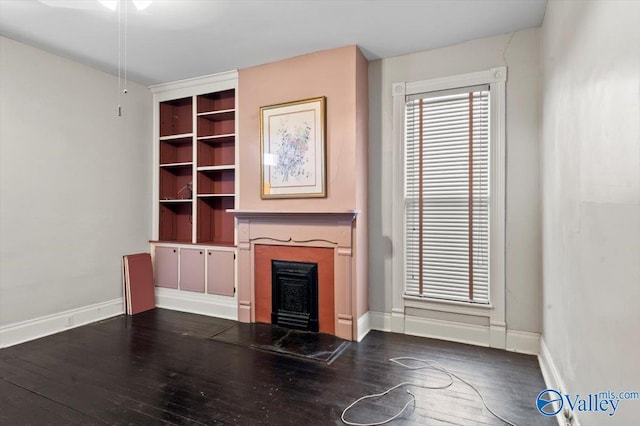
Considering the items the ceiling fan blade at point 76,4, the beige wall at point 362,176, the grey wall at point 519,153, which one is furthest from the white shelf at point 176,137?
the grey wall at point 519,153

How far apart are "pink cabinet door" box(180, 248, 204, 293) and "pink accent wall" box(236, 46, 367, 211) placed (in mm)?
899

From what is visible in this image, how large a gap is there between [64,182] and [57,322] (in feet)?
4.88

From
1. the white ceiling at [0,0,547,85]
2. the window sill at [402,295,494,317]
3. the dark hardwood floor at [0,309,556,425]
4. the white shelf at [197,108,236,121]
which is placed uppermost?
the white ceiling at [0,0,547,85]

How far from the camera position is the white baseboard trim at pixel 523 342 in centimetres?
298

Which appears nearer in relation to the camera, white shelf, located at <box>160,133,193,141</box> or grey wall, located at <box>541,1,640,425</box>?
grey wall, located at <box>541,1,640,425</box>

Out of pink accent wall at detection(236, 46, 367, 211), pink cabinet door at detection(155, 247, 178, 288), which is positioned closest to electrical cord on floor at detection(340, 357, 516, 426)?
pink accent wall at detection(236, 46, 367, 211)

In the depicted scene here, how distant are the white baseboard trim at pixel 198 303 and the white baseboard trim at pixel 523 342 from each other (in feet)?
9.33

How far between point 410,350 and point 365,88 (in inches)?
103

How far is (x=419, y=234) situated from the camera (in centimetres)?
346

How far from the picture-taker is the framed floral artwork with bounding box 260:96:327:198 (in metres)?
3.48

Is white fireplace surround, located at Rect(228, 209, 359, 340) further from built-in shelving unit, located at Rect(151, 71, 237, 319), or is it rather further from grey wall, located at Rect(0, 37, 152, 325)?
grey wall, located at Rect(0, 37, 152, 325)

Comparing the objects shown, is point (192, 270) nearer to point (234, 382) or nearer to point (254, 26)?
point (234, 382)

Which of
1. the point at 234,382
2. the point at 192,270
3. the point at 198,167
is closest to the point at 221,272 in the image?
the point at 192,270

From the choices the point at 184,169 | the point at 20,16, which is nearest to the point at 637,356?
the point at 20,16
